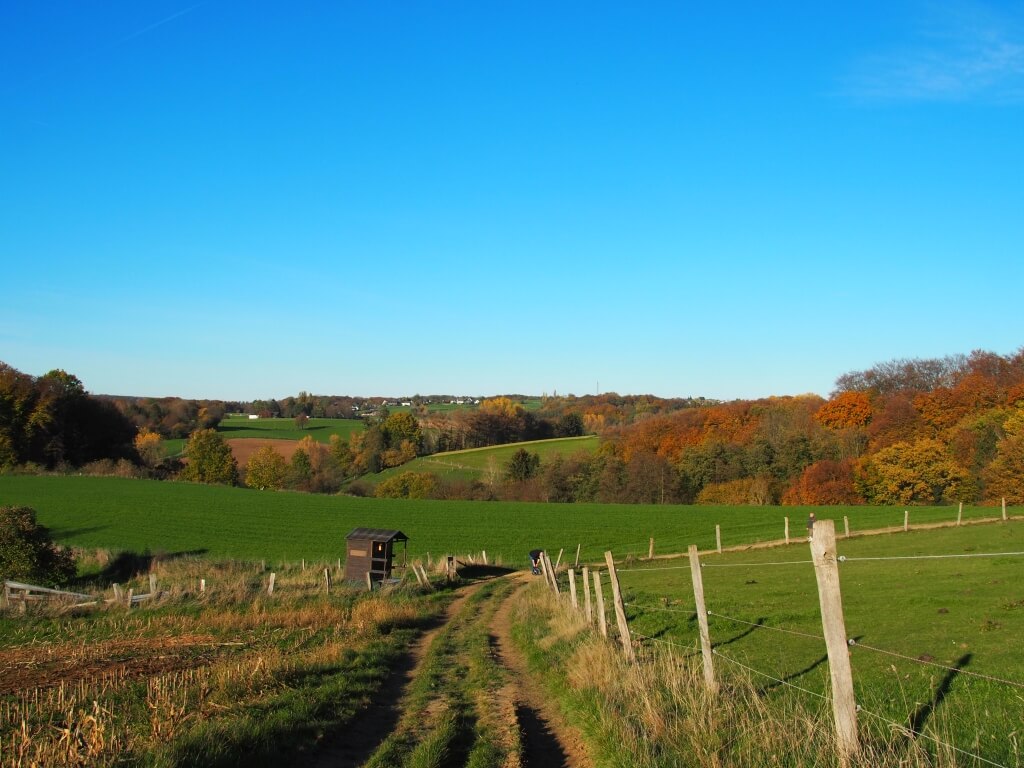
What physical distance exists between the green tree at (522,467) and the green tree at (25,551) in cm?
5982

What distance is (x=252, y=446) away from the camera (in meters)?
106

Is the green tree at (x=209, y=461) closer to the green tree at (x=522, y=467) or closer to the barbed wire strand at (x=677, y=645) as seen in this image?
the green tree at (x=522, y=467)

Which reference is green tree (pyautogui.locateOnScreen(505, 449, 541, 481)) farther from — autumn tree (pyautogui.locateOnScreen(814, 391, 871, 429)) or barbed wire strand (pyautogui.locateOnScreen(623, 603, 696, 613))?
barbed wire strand (pyautogui.locateOnScreen(623, 603, 696, 613))

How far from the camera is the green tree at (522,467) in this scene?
87.7 meters

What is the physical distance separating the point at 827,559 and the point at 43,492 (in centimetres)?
6958

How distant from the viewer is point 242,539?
154 ft

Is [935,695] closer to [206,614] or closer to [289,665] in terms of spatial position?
[289,665]

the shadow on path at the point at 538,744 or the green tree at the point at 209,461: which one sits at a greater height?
the green tree at the point at 209,461

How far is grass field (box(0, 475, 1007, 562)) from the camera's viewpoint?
44.7m

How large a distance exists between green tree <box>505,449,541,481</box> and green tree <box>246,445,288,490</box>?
27366 millimetres

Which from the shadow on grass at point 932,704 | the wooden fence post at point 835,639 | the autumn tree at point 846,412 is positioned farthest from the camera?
the autumn tree at point 846,412

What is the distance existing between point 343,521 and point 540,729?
49.1 metres

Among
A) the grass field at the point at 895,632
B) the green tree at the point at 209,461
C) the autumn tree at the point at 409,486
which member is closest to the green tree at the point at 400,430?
the autumn tree at the point at 409,486

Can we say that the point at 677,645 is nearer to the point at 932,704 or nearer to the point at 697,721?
the point at 932,704
